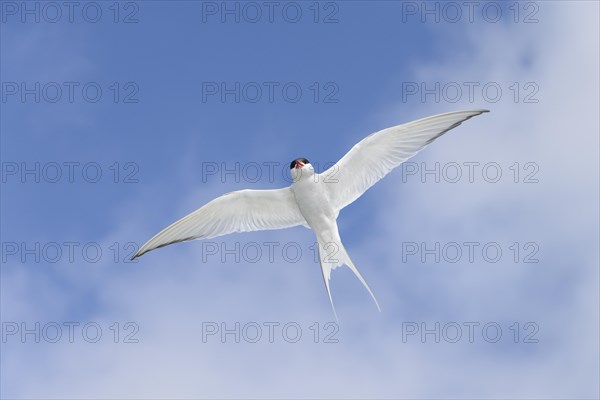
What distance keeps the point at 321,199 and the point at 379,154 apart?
3.11ft

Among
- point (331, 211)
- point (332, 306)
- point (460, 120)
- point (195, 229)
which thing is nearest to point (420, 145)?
point (460, 120)

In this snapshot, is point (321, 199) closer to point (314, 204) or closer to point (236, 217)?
point (314, 204)

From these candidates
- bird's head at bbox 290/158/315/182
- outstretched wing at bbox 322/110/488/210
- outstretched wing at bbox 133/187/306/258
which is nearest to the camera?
outstretched wing at bbox 322/110/488/210

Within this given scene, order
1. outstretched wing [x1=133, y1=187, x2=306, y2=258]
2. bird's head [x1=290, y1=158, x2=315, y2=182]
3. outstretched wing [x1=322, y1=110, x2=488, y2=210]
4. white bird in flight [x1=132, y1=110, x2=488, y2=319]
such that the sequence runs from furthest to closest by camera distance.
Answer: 1. outstretched wing [x1=133, y1=187, x2=306, y2=258]
2. bird's head [x1=290, y1=158, x2=315, y2=182]
3. white bird in flight [x1=132, y1=110, x2=488, y2=319]
4. outstretched wing [x1=322, y1=110, x2=488, y2=210]

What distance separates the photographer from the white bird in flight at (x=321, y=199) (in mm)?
13227

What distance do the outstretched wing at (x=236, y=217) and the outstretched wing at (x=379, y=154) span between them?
0.64 metres

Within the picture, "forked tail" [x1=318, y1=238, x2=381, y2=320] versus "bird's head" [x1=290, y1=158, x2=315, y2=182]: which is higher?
"bird's head" [x1=290, y1=158, x2=315, y2=182]

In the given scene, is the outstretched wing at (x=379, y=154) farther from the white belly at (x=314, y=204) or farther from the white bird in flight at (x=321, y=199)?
the white belly at (x=314, y=204)

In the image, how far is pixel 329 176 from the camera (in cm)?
1352

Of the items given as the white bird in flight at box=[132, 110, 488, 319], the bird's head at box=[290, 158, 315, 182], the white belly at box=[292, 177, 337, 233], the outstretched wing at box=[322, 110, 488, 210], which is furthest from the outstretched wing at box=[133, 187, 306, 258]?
the outstretched wing at box=[322, 110, 488, 210]

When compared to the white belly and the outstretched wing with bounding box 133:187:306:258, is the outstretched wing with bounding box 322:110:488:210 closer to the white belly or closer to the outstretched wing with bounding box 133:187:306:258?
the white belly

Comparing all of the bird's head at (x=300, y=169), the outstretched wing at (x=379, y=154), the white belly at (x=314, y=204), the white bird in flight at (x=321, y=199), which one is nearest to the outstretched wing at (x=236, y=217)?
the white bird in flight at (x=321, y=199)

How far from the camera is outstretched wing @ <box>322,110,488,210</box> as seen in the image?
42.9 feet

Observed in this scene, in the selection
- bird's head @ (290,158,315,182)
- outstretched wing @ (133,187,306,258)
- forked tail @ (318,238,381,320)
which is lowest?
forked tail @ (318,238,381,320)
